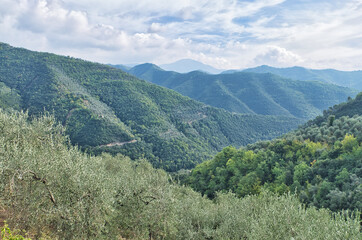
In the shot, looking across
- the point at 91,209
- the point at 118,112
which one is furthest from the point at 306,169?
the point at 118,112

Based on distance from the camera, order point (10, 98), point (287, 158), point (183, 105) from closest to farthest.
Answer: point (287, 158) → point (10, 98) → point (183, 105)

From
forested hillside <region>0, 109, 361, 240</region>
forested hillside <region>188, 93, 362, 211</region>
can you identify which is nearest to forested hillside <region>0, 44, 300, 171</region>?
forested hillside <region>188, 93, 362, 211</region>

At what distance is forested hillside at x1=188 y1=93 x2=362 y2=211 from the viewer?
30650 millimetres

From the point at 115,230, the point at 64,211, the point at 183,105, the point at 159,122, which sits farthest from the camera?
the point at 183,105

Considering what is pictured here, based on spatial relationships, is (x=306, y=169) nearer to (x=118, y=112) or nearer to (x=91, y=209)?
(x=91, y=209)

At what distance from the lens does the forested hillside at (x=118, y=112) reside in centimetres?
10444

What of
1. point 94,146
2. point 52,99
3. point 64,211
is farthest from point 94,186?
point 52,99

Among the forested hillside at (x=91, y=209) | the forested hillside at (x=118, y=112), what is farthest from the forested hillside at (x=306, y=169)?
the forested hillside at (x=118, y=112)

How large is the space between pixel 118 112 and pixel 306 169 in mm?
Answer: 117504

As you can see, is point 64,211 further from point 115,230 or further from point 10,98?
point 10,98

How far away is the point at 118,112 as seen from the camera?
137000mm

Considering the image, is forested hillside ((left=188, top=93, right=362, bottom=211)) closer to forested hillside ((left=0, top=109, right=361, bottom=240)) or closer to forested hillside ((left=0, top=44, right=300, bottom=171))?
forested hillside ((left=0, top=109, right=361, bottom=240))

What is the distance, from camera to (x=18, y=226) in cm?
1481

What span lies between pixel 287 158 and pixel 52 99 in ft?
377
